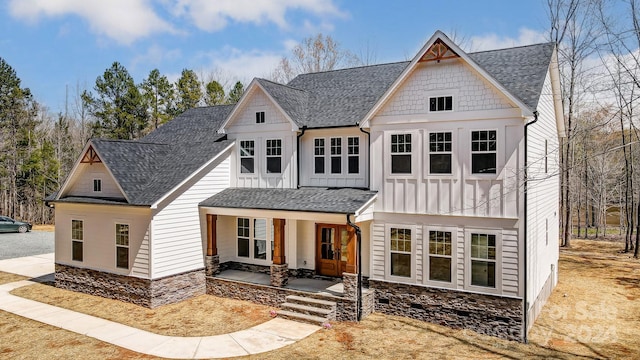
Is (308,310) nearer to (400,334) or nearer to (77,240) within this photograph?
(400,334)

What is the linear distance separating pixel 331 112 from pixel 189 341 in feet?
29.8

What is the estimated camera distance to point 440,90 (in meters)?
12.7

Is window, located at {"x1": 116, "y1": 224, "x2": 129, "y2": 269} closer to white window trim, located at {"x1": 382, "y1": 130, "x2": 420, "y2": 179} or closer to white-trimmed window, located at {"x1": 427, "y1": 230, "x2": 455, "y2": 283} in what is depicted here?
white window trim, located at {"x1": 382, "y1": 130, "x2": 420, "y2": 179}

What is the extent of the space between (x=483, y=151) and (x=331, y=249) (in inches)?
254

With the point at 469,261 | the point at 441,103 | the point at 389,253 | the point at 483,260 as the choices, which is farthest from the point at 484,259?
the point at 441,103

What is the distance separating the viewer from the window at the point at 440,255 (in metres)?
12.6

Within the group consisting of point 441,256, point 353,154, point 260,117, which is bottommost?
point 441,256

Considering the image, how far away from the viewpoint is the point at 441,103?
41.7ft

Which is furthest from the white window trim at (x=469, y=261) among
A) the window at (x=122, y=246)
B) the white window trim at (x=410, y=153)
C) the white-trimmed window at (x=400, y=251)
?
the window at (x=122, y=246)

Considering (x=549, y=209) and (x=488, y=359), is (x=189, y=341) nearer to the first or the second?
(x=488, y=359)

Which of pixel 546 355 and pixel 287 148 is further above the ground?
pixel 287 148

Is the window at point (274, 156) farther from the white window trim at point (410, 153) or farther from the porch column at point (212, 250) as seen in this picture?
the white window trim at point (410, 153)

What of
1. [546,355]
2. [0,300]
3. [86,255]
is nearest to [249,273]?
[86,255]

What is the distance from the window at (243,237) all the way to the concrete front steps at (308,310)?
417 cm
